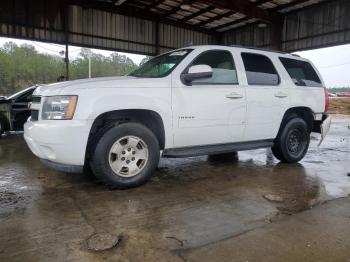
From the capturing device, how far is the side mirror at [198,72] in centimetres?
398

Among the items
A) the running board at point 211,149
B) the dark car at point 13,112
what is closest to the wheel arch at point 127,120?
the running board at point 211,149

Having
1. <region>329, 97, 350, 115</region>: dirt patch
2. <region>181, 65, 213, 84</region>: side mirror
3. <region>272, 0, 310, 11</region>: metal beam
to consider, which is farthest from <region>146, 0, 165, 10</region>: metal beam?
<region>329, 97, 350, 115</region>: dirt patch

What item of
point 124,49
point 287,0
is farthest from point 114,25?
point 287,0

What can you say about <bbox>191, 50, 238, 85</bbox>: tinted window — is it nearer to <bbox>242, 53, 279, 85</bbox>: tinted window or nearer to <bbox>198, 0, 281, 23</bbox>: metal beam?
<bbox>242, 53, 279, 85</bbox>: tinted window

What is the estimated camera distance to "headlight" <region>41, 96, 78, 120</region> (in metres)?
3.49

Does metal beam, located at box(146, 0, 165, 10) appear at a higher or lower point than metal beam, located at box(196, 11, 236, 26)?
higher

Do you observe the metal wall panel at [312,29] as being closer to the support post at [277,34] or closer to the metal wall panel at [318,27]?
the metal wall panel at [318,27]

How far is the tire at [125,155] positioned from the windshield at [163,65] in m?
0.88

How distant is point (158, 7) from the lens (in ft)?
51.9

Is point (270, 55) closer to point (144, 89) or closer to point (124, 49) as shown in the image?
point (144, 89)

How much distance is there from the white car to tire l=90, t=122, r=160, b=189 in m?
0.01

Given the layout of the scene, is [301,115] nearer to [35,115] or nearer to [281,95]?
[281,95]

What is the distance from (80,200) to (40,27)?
12.9m

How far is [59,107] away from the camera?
3545 mm
